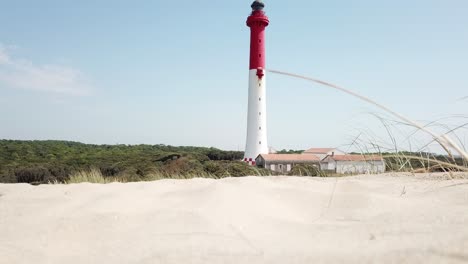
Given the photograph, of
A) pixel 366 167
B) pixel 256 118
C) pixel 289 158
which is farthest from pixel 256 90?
pixel 366 167

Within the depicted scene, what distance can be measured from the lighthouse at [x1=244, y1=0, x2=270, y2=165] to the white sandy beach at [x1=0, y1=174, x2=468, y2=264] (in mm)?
21075

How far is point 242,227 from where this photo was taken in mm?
1812

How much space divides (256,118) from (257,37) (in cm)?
514

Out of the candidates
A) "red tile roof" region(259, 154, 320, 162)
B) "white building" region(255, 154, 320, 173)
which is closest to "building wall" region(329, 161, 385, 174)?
"white building" region(255, 154, 320, 173)

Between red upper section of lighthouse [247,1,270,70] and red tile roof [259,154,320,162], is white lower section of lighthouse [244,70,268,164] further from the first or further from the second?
red upper section of lighthouse [247,1,270,70]

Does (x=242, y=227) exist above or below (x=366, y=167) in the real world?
below

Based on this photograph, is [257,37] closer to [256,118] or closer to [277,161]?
[256,118]

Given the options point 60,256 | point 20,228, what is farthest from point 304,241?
point 20,228

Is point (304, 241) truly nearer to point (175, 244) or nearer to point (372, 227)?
point (372, 227)

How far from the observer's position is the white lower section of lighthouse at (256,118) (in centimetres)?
2386

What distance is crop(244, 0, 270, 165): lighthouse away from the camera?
76.6 feet

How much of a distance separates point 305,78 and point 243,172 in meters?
6.35

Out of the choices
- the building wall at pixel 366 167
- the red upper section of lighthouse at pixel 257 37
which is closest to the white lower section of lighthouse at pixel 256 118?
the red upper section of lighthouse at pixel 257 37

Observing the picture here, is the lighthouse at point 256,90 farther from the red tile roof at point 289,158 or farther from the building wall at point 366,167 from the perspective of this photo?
the building wall at point 366,167
